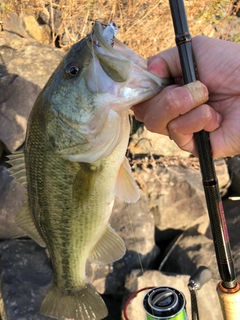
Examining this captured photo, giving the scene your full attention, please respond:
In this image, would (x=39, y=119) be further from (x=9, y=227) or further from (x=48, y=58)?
(x=48, y=58)

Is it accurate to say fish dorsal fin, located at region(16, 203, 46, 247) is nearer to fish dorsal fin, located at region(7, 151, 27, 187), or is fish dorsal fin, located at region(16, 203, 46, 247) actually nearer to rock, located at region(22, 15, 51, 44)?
fish dorsal fin, located at region(7, 151, 27, 187)

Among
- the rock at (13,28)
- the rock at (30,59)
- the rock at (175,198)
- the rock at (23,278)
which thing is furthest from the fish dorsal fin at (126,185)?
the rock at (13,28)

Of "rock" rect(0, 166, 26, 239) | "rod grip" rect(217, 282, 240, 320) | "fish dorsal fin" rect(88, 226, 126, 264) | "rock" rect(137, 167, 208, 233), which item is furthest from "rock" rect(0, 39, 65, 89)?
"rod grip" rect(217, 282, 240, 320)

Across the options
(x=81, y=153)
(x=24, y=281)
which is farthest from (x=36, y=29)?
(x=81, y=153)

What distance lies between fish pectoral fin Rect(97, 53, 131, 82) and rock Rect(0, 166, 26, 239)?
2625 millimetres

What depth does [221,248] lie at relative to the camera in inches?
74.1

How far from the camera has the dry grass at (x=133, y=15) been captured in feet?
14.4

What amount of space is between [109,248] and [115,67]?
118 cm

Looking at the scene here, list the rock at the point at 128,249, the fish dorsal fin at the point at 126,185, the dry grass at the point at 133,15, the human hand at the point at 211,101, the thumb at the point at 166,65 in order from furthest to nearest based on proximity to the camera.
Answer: the dry grass at the point at 133,15 < the rock at the point at 128,249 < the fish dorsal fin at the point at 126,185 < the thumb at the point at 166,65 < the human hand at the point at 211,101

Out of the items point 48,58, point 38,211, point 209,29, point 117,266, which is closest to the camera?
point 38,211

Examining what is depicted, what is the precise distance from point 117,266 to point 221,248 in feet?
6.98

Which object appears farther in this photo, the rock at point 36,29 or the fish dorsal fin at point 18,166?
the rock at point 36,29

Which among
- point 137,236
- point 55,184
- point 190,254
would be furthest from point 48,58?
point 55,184

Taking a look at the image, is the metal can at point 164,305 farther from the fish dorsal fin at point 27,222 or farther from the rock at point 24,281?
the rock at point 24,281
